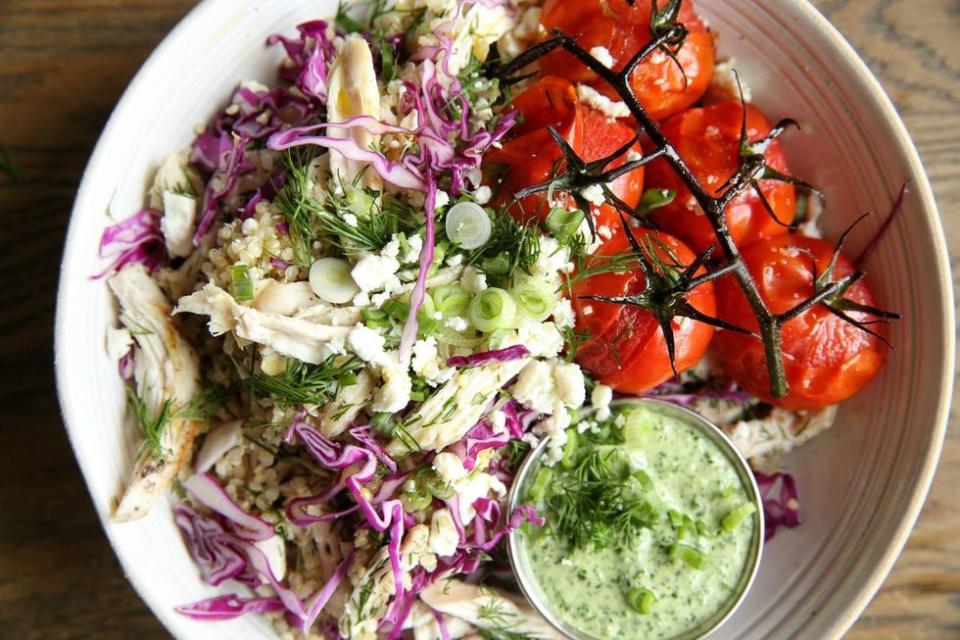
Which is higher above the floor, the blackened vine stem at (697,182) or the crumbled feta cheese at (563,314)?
the blackened vine stem at (697,182)

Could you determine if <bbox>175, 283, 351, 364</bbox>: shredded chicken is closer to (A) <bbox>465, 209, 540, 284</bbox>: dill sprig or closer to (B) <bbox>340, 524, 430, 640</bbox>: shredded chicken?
(A) <bbox>465, 209, 540, 284</bbox>: dill sprig

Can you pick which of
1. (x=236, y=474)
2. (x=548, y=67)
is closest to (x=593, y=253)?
(x=548, y=67)

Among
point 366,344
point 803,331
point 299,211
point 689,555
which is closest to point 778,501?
point 689,555

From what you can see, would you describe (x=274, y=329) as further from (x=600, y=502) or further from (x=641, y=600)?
(x=641, y=600)

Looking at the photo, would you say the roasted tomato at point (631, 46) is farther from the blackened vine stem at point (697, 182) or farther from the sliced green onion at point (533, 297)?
the sliced green onion at point (533, 297)

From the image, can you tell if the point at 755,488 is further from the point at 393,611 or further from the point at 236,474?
the point at 236,474

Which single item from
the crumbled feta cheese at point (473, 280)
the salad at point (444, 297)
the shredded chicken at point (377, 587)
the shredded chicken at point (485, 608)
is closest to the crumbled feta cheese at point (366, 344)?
the salad at point (444, 297)
